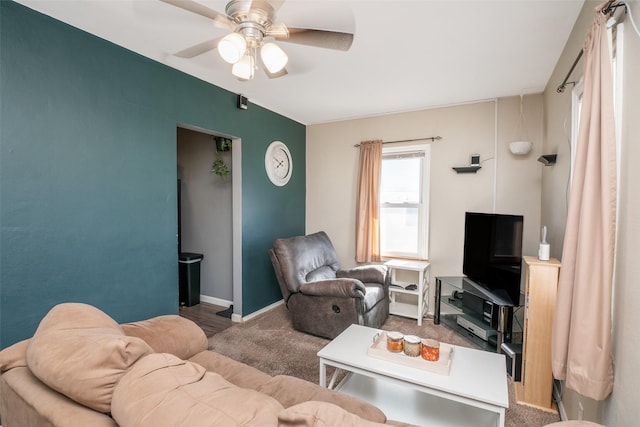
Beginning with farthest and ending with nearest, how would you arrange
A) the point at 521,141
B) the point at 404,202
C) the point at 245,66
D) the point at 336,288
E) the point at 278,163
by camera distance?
the point at 278,163 < the point at 404,202 < the point at 521,141 < the point at 336,288 < the point at 245,66

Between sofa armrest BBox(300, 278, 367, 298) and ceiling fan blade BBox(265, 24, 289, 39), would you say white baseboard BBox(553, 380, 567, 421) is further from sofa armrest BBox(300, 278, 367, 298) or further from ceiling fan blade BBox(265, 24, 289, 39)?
ceiling fan blade BBox(265, 24, 289, 39)

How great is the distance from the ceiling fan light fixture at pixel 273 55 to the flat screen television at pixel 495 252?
2308 mm

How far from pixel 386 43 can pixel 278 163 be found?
216 cm

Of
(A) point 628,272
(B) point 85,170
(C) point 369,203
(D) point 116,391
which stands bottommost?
(D) point 116,391

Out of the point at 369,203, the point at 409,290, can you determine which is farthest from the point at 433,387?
the point at 369,203

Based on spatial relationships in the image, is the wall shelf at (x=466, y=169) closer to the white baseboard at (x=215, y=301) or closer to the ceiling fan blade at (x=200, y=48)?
the ceiling fan blade at (x=200, y=48)

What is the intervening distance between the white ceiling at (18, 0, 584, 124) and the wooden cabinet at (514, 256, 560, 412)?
5.25ft

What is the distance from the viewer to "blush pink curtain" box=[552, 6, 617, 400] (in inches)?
47.8

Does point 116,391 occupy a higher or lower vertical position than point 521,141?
lower

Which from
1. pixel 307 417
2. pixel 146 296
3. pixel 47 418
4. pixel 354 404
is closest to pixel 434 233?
pixel 354 404

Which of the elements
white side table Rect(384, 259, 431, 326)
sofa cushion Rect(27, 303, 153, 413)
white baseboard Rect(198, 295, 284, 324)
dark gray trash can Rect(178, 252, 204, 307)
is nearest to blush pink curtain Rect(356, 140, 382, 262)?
white side table Rect(384, 259, 431, 326)

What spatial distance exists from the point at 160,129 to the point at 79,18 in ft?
2.77

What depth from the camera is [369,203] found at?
13.0 feet

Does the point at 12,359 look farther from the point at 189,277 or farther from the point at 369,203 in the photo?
the point at 369,203
